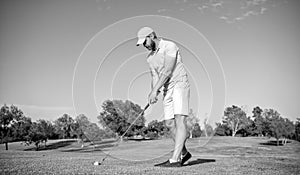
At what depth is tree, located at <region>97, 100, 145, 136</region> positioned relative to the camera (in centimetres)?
1013

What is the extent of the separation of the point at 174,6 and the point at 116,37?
57.5ft

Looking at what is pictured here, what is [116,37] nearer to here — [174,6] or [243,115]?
[174,6]

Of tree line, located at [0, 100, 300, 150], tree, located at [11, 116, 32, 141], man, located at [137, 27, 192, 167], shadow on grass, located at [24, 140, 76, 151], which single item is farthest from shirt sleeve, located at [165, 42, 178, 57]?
tree, located at [11, 116, 32, 141]

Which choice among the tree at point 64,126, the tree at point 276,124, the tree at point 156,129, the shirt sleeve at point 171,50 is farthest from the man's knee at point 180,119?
the tree at point 64,126

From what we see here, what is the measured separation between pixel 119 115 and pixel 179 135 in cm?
812

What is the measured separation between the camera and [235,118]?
2002 inches

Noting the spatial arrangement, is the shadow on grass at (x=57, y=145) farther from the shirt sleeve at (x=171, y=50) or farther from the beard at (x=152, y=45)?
the shirt sleeve at (x=171, y=50)

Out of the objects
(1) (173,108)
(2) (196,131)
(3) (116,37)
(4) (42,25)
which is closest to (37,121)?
(4) (42,25)

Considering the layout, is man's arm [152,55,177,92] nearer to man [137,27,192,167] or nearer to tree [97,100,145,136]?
man [137,27,192,167]

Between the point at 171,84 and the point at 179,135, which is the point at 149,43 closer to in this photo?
the point at 171,84

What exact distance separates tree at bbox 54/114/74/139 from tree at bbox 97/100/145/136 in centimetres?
2891

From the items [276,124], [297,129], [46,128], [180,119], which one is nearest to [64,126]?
[46,128]

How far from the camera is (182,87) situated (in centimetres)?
582

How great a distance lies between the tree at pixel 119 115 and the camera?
10133 mm
